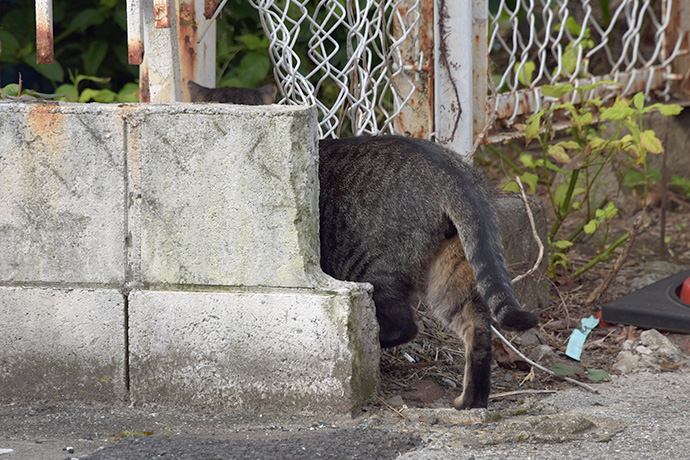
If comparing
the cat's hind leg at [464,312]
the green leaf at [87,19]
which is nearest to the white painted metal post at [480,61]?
the cat's hind leg at [464,312]

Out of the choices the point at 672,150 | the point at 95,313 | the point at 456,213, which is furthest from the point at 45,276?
the point at 672,150

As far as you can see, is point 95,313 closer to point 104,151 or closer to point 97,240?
point 97,240

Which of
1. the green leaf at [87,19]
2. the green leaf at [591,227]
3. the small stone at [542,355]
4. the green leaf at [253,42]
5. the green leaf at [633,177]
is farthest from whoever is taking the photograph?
the green leaf at [633,177]

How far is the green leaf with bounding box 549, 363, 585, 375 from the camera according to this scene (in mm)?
3340

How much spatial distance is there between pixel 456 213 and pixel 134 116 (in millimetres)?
1147

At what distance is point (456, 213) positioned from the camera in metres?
2.92

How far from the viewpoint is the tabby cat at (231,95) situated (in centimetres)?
341

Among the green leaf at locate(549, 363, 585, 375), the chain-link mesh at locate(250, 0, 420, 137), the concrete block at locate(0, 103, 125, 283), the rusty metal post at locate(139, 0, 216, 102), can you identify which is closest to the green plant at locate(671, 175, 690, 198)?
the chain-link mesh at locate(250, 0, 420, 137)

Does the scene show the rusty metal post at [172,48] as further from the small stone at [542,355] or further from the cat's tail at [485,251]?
the small stone at [542,355]

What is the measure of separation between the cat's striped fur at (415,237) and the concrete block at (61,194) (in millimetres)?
808

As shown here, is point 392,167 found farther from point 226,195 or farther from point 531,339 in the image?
point 531,339

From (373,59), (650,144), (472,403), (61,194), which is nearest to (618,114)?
(650,144)

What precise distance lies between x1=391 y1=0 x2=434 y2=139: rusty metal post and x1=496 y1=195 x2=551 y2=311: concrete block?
1.89 ft

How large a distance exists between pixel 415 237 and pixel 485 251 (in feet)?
0.86
